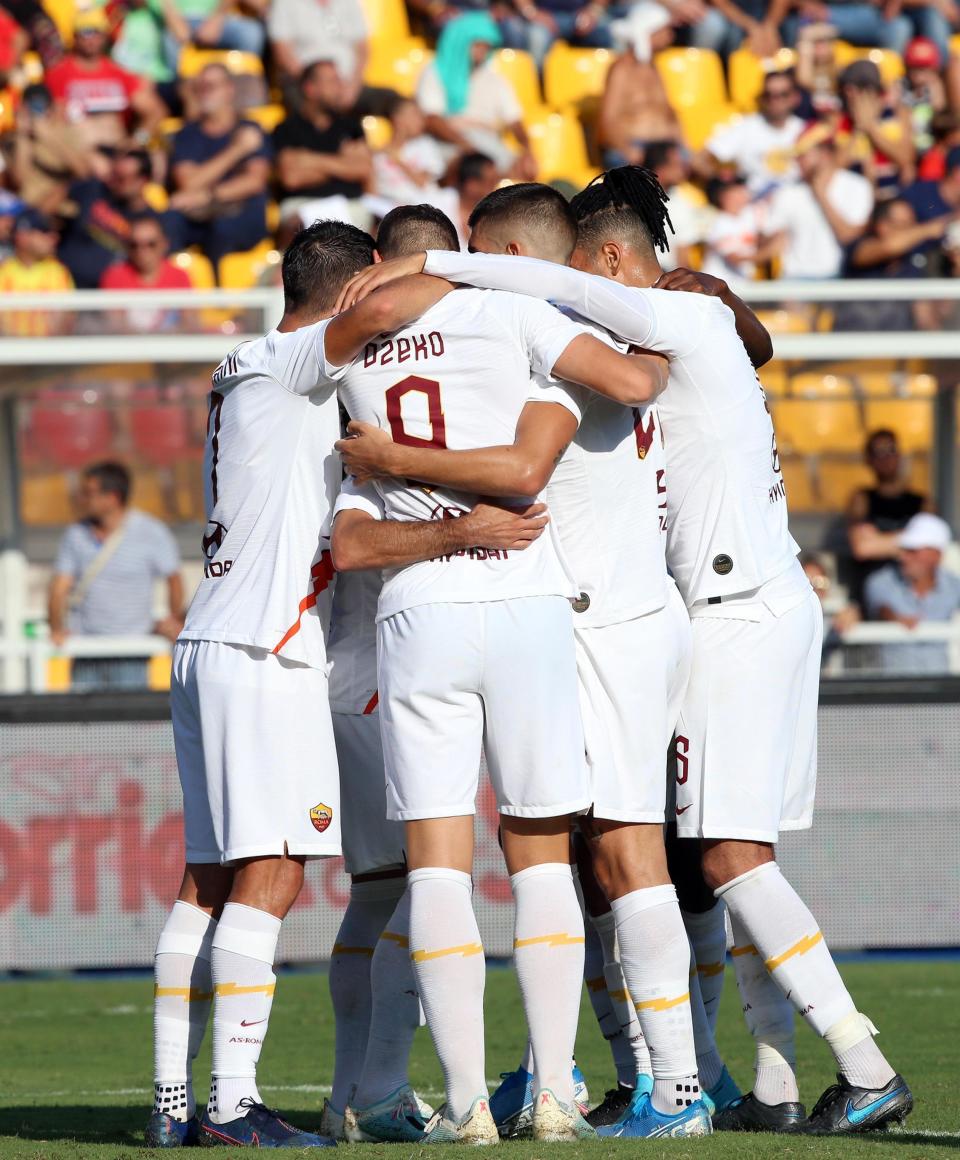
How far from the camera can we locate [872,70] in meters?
14.5

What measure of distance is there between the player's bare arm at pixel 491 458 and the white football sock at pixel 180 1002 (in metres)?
1.39

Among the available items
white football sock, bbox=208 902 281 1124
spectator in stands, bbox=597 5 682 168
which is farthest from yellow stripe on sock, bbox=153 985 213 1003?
spectator in stands, bbox=597 5 682 168

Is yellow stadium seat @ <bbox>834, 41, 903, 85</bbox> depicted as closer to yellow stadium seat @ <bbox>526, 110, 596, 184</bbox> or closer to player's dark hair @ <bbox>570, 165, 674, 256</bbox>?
yellow stadium seat @ <bbox>526, 110, 596, 184</bbox>

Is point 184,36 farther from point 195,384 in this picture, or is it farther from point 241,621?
point 241,621

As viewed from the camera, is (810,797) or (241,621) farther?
(810,797)

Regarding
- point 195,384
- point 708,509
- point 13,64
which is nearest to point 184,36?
point 13,64

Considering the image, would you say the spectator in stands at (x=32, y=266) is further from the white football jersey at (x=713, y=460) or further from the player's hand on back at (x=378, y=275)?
the white football jersey at (x=713, y=460)

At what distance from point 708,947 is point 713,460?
150cm

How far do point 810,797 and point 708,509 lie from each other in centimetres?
87

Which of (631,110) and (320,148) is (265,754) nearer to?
(320,148)

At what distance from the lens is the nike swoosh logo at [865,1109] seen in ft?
15.1

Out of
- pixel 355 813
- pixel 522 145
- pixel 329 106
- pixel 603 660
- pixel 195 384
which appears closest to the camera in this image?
pixel 603 660

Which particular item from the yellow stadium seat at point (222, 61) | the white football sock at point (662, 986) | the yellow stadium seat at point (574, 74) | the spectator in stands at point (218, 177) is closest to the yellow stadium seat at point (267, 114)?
the yellow stadium seat at point (222, 61)

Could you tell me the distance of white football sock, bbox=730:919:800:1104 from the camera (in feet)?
15.8
